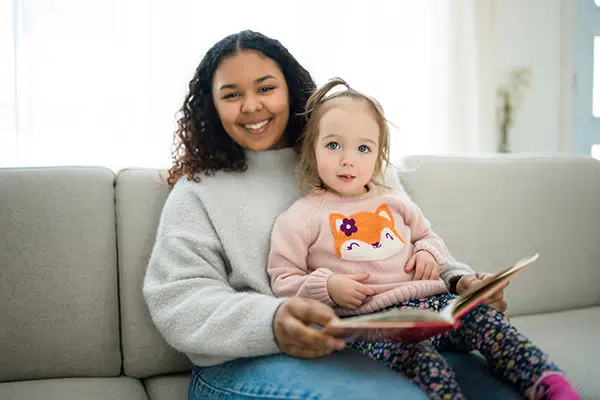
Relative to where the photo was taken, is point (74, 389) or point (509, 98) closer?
point (74, 389)

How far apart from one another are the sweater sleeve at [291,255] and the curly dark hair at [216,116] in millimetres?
242

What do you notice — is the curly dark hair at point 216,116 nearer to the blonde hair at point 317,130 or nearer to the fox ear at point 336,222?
the blonde hair at point 317,130

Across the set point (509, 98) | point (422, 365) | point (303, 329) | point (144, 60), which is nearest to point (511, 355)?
point (422, 365)

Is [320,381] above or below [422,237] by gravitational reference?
below

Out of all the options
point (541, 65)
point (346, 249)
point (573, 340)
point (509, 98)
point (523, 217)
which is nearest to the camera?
point (346, 249)

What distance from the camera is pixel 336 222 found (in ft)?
4.41

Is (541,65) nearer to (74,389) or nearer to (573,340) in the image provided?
(573,340)

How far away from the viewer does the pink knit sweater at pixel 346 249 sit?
1.29 meters

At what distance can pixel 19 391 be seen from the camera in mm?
1377

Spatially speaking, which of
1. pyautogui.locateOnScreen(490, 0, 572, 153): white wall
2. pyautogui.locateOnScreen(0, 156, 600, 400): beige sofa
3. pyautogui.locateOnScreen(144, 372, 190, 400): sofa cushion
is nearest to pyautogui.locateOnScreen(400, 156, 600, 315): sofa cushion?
pyautogui.locateOnScreen(0, 156, 600, 400): beige sofa

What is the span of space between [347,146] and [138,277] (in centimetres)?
61

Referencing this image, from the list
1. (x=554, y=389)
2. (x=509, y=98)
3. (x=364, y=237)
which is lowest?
(x=554, y=389)

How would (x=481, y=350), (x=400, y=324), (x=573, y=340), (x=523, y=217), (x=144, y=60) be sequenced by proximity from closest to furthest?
(x=400, y=324) → (x=481, y=350) → (x=573, y=340) → (x=523, y=217) → (x=144, y=60)

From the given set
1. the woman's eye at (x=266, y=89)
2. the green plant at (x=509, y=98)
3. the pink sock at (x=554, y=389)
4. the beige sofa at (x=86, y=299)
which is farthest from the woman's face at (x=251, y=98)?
the green plant at (x=509, y=98)
